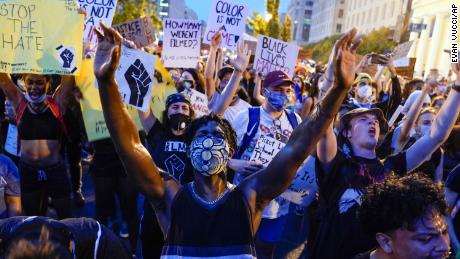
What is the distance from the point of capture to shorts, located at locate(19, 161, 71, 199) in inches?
153

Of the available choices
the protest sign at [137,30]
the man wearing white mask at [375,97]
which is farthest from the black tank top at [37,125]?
the man wearing white mask at [375,97]

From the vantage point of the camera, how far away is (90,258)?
1.55 m

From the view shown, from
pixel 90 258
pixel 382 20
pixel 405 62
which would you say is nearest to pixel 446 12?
pixel 382 20

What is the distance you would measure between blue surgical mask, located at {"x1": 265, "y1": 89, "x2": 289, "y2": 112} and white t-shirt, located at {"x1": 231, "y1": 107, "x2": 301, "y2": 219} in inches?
3.6

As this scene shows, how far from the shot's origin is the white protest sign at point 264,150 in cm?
334

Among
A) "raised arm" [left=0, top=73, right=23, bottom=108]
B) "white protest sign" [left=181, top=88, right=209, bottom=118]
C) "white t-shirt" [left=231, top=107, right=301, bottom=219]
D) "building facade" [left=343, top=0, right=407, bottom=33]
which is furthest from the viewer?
"building facade" [left=343, top=0, right=407, bottom=33]

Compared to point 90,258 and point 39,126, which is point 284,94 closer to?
point 39,126

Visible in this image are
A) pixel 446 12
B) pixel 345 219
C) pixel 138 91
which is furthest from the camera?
pixel 446 12

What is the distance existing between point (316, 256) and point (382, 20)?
65922 mm

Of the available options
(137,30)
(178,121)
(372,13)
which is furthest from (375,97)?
(372,13)

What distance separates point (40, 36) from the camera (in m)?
3.59

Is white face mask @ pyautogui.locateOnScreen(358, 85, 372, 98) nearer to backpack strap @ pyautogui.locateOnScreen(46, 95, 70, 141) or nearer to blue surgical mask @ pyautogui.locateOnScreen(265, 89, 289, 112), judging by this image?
blue surgical mask @ pyautogui.locateOnScreen(265, 89, 289, 112)

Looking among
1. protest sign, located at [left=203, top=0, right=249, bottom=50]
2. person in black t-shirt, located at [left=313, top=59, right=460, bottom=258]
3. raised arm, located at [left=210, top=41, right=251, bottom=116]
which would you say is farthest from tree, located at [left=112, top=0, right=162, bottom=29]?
person in black t-shirt, located at [left=313, top=59, right=460, bottom=258]

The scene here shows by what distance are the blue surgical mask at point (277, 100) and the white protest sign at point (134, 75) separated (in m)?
1.06
